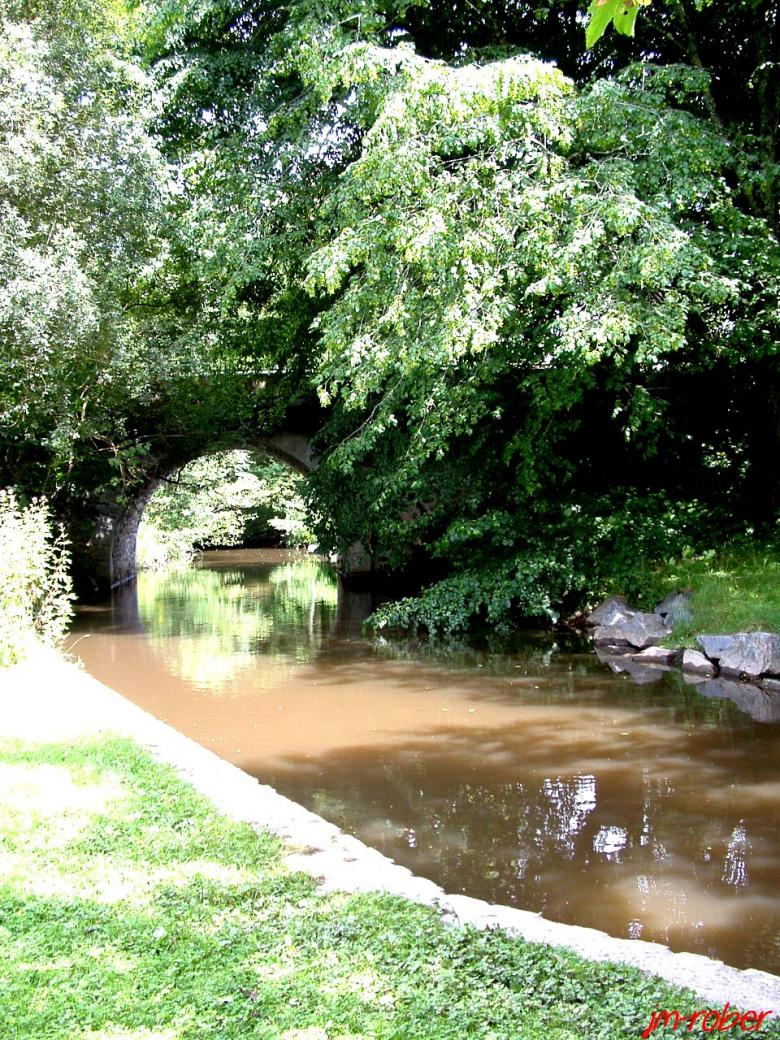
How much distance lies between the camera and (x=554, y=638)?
11430 millimetres

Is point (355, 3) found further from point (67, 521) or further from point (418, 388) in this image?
point (67, 521)

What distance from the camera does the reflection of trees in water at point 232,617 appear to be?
1045 centimetres

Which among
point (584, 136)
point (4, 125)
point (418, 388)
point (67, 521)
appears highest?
point (4, 125)

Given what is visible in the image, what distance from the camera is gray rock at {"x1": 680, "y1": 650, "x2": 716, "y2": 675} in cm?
926

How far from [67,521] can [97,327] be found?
6.28 m

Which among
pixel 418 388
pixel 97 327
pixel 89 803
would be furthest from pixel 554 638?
pixel 89 803

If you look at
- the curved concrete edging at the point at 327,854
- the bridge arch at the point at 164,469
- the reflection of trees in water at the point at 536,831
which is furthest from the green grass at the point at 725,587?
the bridge arch at the point at 164,469

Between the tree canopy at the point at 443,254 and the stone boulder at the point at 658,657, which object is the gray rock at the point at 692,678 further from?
the tree canopy at the point at 443,254

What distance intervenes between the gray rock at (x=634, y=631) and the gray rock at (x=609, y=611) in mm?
67

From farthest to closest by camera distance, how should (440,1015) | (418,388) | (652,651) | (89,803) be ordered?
(418,388) < (652,651) < (89,803) < (440,1015)

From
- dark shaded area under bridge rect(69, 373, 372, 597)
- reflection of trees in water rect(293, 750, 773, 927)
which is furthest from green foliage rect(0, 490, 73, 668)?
dark shaded area under bridge rect(69, 373, 372, 597)

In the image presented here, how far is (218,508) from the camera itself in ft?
97.4
